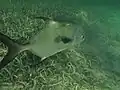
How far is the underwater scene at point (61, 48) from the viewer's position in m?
1.70

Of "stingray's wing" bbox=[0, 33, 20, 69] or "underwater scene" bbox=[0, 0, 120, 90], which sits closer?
"stingray's wing" bbox=[0, 33, 20, 69]

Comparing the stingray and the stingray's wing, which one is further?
the stingray

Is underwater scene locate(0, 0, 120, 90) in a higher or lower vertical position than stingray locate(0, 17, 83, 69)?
lower

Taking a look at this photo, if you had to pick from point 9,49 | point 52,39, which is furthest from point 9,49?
point 52,39

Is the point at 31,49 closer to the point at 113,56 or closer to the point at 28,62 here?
the point at 28,62

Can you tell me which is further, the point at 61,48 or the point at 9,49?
the point at 61,48

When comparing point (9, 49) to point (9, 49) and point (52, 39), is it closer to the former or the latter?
point (9, 49)

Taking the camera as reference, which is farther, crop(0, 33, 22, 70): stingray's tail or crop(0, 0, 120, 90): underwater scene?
crop(0, 0, 120, 90): underwater scene

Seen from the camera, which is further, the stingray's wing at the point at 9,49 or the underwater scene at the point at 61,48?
the underwater scene at the point at 61,48

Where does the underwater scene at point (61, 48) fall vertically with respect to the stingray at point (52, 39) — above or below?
below

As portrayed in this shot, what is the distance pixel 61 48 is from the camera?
1715 millimetres

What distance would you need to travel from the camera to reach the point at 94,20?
2.19 meters

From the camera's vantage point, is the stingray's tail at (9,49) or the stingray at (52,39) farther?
the stingray at (52,39)

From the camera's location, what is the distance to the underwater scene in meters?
1.70
